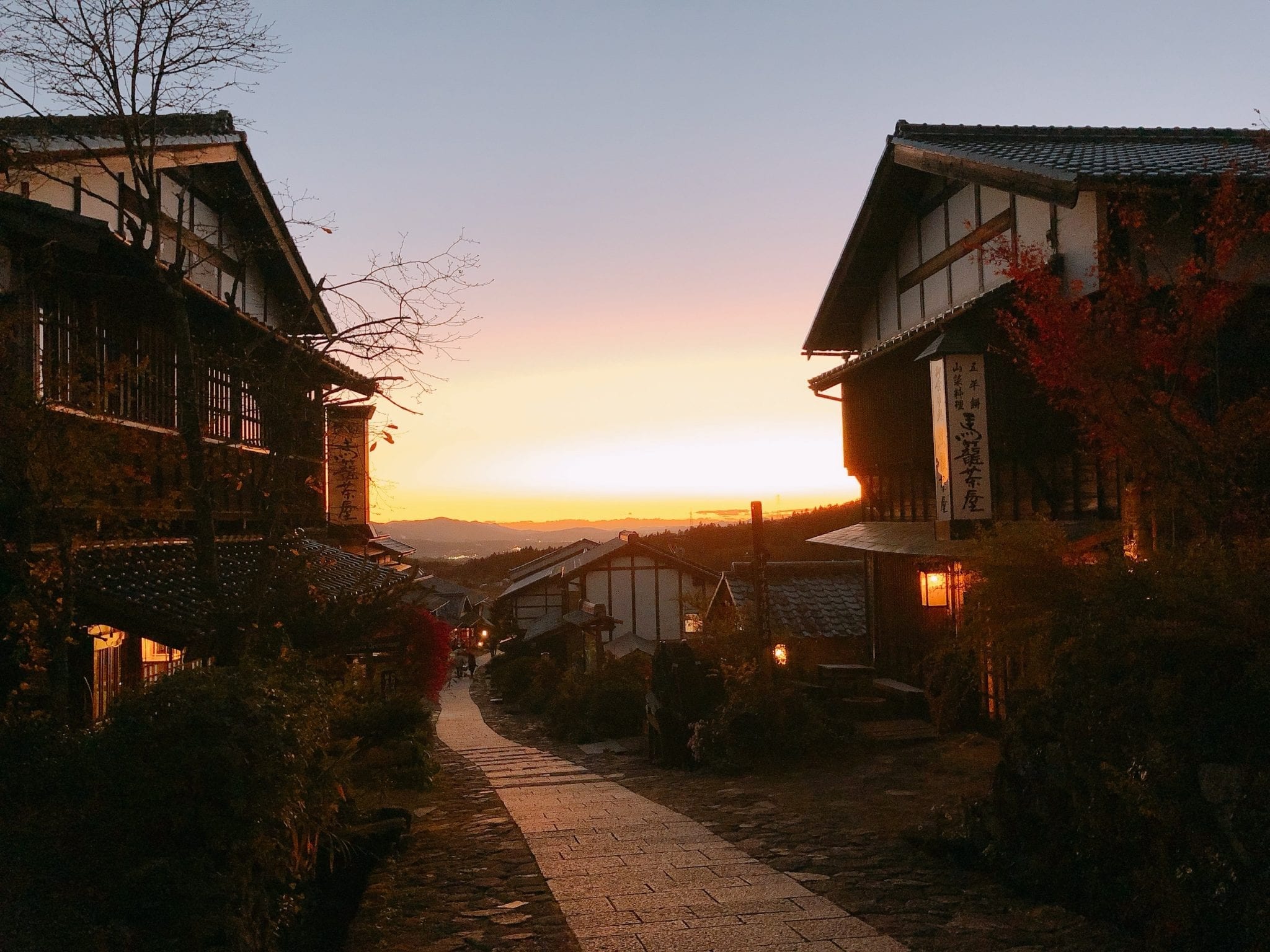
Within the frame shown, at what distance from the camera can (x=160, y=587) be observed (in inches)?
481

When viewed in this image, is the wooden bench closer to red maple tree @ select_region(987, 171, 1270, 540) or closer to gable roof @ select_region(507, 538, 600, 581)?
red maple tree @ select_region(987, 171, 1270, 540)

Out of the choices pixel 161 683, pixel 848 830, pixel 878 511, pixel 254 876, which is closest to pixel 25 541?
pixel 161 683

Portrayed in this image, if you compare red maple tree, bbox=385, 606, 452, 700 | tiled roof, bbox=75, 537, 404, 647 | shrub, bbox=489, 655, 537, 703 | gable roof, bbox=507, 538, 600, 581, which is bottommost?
shrub, bbox=489, 655, 537, 703

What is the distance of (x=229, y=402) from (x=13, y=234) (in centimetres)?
697

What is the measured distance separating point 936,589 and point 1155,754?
37.2ft

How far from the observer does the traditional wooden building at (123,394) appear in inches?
364

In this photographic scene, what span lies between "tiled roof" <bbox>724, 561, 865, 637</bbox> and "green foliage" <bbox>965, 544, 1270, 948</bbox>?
18.7 meters

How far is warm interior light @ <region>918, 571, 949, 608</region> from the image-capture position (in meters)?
17.6

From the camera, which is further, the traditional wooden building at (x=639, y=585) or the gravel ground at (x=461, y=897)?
the traditional wooden building at (x=639, y=585)

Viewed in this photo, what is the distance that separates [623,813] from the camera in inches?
472

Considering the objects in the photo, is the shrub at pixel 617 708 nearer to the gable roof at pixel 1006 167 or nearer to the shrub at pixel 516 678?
the gable roof at pixel 1006 167

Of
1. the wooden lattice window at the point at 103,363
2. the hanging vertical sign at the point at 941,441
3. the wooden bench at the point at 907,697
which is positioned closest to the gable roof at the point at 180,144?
the wooden lattice window at the point at 103,363

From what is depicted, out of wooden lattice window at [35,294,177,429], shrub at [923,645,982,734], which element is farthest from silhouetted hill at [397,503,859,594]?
wooden lattice window at [35,294,177,429]

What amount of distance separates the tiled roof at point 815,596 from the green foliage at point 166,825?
837 inches
